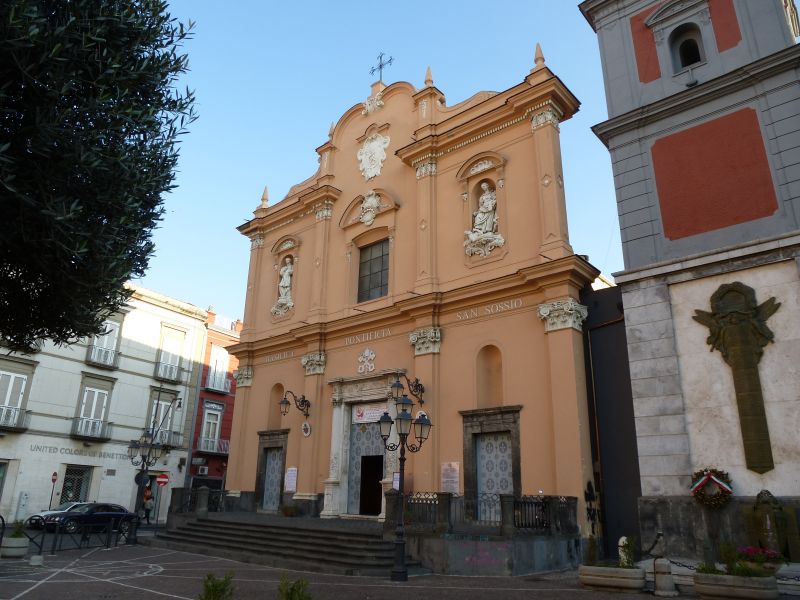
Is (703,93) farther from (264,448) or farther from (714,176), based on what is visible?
(264,448)

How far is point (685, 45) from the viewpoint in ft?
44.2

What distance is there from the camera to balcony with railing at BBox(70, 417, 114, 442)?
2545 cm

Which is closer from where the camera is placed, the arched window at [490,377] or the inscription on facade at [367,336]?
the arched window at [490,377]

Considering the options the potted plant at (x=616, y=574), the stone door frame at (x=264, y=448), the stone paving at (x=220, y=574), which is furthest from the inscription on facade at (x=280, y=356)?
the potted plant at (x=616, y=574)

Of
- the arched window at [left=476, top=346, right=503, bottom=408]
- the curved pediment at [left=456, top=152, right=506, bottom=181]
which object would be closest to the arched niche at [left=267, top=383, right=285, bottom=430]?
the arched window at [left=476, top=346, right=503, bottom=408]

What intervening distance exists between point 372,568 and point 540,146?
1101 cm

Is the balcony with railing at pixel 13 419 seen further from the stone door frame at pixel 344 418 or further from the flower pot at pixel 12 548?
the stone door frame at pixel 344 418

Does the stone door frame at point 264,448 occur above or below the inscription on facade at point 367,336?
below

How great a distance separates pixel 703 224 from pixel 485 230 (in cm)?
613

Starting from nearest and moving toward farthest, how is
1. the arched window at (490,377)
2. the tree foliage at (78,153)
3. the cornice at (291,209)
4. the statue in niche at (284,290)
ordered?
1. the tree foliage at (78,153)
2. the arched window at (490,377)
3. the cornice at (291,209)
4. the statue in niche at (284,290)

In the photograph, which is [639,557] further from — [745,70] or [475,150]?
[475,150]

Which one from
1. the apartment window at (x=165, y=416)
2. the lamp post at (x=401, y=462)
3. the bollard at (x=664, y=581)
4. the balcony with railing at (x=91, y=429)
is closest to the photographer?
the bollard at (x=664, y=581)

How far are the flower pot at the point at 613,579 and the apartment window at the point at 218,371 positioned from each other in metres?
25.6

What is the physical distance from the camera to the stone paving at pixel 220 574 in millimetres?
8938
